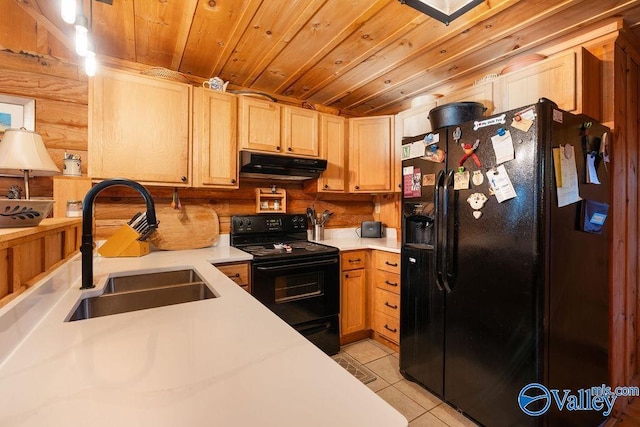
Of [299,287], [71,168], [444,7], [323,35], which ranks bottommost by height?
[299,287]

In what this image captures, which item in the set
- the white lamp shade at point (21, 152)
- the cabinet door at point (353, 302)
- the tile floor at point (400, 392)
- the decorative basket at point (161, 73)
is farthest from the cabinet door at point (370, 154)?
the white lamp shade at point (21, 152)

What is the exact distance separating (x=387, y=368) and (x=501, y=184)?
1.61 metres

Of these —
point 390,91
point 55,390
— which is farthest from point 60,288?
point 390,91

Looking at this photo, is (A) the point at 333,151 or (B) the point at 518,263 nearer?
(B) the point at 518,263

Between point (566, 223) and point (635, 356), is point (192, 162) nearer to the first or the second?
point (566, 223)

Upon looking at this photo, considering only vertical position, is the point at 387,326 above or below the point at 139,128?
below

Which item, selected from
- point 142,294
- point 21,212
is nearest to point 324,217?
point 142,294

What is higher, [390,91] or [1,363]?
[390,91]

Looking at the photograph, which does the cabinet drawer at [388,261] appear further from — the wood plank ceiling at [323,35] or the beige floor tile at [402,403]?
the wood plank ceiling at [323,35]

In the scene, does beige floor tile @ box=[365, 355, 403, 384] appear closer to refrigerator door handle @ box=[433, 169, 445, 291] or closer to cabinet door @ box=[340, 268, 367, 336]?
cabinet door @ box=[340, 268, 367, 336]

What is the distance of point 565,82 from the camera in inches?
68.3

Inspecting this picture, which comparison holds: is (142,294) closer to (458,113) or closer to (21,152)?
(21,152)

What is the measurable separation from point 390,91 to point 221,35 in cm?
162

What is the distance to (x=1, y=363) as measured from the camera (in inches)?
25.0
